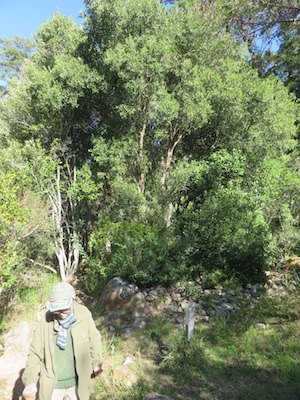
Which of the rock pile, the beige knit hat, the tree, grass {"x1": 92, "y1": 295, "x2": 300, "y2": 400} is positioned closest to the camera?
the beige knit hat

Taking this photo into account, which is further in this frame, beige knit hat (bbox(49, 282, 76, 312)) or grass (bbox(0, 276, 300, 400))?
grass (bbox(0, 276, 300, 400))

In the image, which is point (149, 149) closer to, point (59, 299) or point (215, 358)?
point (215, 358)

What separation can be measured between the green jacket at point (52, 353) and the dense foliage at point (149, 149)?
122 inches

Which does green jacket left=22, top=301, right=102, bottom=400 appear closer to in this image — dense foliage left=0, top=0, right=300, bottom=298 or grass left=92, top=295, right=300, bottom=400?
grass left=92, top=295, right=300, bottom=400

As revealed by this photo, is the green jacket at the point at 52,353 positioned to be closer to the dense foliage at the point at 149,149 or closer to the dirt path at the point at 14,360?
the dirt path at the point at 14,360

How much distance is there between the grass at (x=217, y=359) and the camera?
3.22 meters

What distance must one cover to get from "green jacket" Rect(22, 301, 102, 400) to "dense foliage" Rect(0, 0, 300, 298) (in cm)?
309

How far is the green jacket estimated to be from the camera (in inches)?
88.1

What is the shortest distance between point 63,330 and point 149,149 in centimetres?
668

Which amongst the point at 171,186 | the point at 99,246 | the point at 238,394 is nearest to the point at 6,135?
the point at 99,246

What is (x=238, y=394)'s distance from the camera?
122 inches

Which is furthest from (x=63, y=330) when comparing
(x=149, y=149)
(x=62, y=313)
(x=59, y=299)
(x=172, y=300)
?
(x=149, y=149)

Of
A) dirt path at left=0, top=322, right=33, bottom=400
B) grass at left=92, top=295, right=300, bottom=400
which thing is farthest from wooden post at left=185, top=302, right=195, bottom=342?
dirt path at left=0, top=322, right=33, bottom=400

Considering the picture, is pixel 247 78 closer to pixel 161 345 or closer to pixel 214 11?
A: pixel 214 11
